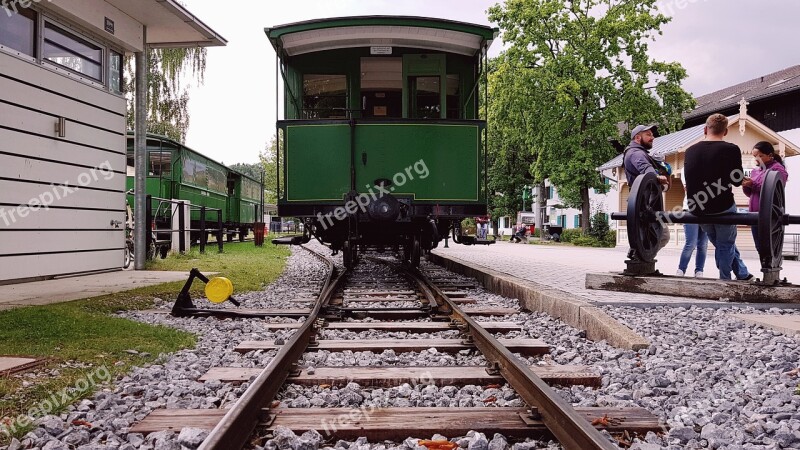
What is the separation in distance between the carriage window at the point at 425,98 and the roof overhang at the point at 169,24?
3.73 meters

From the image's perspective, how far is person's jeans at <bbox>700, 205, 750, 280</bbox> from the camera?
6023mm

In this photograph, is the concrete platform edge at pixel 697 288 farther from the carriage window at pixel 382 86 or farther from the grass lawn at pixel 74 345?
the grass lawn at pixel 74 345

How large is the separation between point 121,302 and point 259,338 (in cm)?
208

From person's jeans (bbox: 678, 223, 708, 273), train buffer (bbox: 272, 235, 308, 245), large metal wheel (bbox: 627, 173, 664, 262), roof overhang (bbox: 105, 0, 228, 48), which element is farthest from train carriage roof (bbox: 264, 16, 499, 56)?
person's jeans (bbox: 678, 223, 708, 273)

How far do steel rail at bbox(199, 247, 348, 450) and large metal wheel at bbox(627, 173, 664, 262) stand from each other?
3.61 m

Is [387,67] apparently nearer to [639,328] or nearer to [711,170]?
[711,170]

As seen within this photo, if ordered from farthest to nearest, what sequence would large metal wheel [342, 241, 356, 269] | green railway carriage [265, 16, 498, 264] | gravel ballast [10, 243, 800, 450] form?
large metal wheel [342, 241, 356, 269]
green railway carriage [265, 16, 498, 264]
gravel ballast [10, 243, 800, 450]

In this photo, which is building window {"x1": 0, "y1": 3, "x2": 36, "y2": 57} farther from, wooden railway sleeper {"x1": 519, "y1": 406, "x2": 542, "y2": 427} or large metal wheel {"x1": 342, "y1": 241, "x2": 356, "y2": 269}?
wooden railway sleeper {"x1": 519, "y1": 406, "x2": 542, "y2": 427}

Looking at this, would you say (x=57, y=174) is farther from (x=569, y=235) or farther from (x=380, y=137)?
(x=569, y=235)

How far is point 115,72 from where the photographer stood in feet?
30.1

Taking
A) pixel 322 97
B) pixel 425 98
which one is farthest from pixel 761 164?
pixel 322 97

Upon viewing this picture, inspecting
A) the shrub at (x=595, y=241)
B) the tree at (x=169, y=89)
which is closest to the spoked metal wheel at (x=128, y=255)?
the tree at (x=169, y=89)

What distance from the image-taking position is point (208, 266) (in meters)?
9.76

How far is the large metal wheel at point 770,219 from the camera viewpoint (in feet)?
17.3
